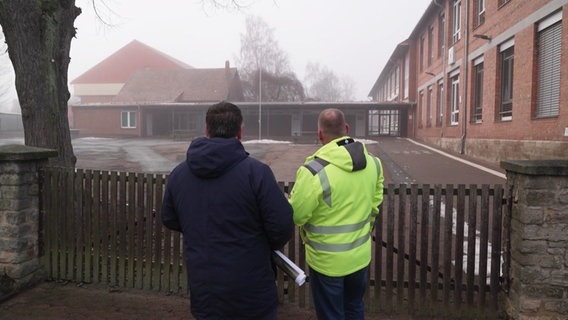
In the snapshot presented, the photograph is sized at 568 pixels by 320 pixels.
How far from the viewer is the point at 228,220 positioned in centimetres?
229

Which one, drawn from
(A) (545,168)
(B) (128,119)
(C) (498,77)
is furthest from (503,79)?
(B) (128,119)

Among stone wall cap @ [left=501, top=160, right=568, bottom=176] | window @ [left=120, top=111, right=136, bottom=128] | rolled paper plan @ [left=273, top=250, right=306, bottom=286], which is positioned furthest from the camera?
window @ [left=120, top=111, right=136, bottom=128]

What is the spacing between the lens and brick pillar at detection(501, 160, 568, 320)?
3.71 metres

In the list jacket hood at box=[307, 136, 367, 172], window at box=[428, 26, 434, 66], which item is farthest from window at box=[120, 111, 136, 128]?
jacket hood at box=[307, 136, 367, 172]

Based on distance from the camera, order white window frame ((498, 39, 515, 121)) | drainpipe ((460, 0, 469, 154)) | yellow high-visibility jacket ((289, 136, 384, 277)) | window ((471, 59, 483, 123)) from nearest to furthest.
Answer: yellow high-visibility jacket ((289, 136, 384, 277)) → white window frame ((498, 39, 515, 121)) → window ((471, 59, 483, 123)) → drainpipe ((460, 0, 469, 154))

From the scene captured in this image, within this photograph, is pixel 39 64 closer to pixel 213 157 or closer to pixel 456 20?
pixel 213 157

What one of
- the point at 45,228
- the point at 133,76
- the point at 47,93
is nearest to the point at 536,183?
the point at 45,228

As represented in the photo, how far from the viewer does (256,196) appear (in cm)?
229

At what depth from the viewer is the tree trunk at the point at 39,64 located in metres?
5.50

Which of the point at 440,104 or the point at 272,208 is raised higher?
the point at 440,104

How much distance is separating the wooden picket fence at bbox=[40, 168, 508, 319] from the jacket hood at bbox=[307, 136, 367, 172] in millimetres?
1463

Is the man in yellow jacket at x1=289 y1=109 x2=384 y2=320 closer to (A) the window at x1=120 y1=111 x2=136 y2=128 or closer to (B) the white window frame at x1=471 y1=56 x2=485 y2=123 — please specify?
(B) the white window frame at x1=471 y1=56 x2=485 y2=123

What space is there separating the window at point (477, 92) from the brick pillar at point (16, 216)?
56.6 feet

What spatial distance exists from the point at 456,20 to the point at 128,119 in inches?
1147
